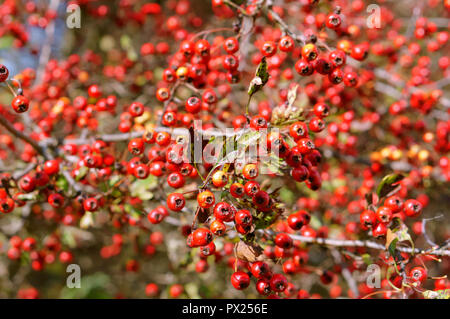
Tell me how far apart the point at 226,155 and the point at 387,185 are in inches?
55.7

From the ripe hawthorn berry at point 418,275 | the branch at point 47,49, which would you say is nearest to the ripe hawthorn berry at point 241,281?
the ripe hawthorn berry at point 418,275

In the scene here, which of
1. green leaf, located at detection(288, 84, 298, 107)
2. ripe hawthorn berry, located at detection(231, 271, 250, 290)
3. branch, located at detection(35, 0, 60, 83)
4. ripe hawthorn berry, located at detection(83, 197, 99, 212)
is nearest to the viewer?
ripe hawthorn berry, located at detection(231, 271, 250, 290)

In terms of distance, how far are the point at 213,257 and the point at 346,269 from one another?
1.37m

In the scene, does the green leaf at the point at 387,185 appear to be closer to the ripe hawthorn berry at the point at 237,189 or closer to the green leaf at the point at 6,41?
the ripe hawthorn berry at the point at 237,189

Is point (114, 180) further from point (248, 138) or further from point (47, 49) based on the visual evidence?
point (47, 49)

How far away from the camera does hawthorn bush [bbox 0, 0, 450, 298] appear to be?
8.04 feet

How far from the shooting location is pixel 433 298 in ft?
7.78

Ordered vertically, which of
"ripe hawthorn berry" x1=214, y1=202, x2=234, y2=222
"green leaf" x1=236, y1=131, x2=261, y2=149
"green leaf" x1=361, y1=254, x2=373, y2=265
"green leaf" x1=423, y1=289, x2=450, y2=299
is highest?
"green leaf" x1=236, y1=131, x2=261, y2=149

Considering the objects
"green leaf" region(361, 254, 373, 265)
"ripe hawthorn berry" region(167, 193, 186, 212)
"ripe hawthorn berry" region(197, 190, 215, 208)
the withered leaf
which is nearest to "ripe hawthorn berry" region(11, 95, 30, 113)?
"ripe hawthorn berry" region(167, 193, 186, 212)

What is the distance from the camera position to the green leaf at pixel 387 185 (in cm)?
269

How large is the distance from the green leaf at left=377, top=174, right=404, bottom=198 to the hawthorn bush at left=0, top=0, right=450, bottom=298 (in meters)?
0.01

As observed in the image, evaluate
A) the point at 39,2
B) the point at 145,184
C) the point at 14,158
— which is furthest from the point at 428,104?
the point at 39,2

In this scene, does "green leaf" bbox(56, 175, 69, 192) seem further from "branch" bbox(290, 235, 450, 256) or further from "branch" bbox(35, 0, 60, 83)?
"branch" bbox(35, 0, 60, 83)

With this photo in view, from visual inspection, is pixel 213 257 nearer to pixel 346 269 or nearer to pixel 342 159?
pixel 346 269
